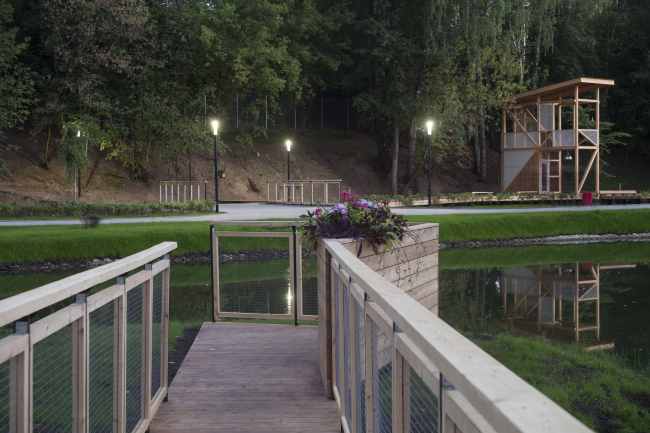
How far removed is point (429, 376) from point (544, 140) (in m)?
32.5

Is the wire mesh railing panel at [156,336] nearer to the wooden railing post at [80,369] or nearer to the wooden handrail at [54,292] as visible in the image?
the wooden handrail at [54,292]

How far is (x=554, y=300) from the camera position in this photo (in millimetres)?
11297

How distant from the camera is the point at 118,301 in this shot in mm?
3494

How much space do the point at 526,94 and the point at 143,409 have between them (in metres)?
31.1

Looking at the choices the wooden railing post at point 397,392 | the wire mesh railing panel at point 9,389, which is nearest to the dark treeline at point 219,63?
the wire mesh railing panel at point 9,389

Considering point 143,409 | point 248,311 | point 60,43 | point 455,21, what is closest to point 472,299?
point 248,311

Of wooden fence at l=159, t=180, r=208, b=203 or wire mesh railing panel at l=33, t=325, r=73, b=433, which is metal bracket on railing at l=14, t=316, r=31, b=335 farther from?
wooden fence at l=159, t=180, r=208, b=203

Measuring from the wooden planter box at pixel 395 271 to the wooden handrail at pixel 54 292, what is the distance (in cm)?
180

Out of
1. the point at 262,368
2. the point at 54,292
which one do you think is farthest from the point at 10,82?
the point at 54,292

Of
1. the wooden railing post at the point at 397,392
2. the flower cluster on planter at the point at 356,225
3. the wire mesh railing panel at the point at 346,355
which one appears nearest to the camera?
the wooden railing post at the point at 397,392

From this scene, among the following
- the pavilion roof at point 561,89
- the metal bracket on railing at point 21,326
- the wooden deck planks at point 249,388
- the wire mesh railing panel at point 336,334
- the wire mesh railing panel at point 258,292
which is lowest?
the wooden deck planks at point 249,388

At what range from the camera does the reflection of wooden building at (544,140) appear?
30719 millimetres

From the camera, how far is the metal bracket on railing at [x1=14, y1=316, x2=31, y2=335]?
2.17m

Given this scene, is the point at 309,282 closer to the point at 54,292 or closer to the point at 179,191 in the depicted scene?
the point at 54,292
